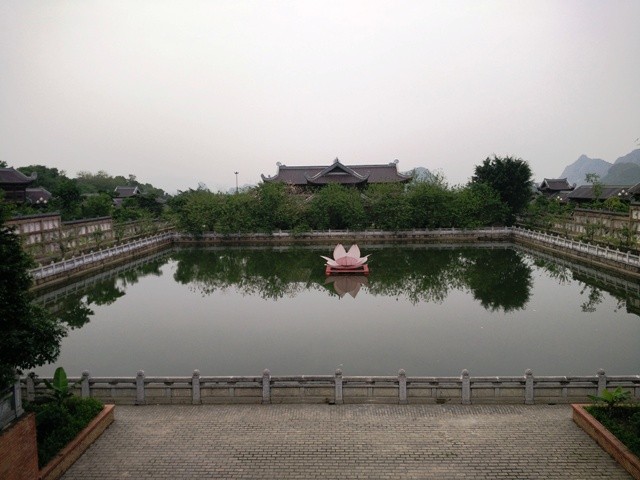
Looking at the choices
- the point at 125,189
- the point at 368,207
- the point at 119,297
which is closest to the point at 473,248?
the point at 368,207

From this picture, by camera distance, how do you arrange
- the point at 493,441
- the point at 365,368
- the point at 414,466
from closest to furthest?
Answer: the point at 414,466 < the point at 493,441 < the point at 365,368

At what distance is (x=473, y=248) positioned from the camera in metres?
37.1

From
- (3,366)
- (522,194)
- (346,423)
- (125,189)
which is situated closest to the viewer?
(3,366)

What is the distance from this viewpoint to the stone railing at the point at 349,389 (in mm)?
10336

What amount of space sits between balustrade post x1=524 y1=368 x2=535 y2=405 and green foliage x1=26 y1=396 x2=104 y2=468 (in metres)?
8.40

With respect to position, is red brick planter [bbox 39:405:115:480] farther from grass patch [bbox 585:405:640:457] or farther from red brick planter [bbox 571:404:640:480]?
grass patch [bbox 585:405:640:457]

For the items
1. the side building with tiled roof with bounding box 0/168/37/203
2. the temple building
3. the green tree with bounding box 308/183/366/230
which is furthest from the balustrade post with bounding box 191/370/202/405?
the temple building

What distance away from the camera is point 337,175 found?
4975 cm

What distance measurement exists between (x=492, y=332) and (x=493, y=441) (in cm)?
805

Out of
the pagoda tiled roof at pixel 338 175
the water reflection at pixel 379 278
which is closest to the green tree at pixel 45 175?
the pagoda tiled roof at pixel 338 175

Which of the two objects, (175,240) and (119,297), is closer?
(119,297)

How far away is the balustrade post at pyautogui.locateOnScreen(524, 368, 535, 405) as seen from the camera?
10.3 meters

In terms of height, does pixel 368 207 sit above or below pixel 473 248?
above

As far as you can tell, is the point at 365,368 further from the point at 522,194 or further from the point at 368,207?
the point at 522,194
